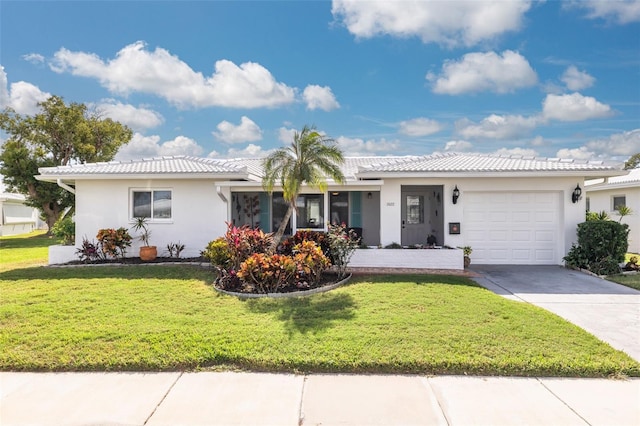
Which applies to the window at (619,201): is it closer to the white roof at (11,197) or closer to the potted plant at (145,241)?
the potted plant at (145,241)

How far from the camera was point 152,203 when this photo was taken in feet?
42.4

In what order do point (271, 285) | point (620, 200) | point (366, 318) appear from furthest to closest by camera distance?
point (620, 200), point (271, 285), point (366, 318)

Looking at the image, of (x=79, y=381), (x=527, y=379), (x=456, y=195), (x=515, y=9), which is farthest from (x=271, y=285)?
(x=515, y=9)

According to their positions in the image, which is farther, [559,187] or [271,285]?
[559,187]

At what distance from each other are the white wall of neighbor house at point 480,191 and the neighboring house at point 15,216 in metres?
33.2

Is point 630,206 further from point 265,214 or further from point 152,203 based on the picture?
point 152,203

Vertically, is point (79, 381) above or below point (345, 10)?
below

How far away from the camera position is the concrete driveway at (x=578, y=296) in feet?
19.6

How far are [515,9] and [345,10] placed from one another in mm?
5577

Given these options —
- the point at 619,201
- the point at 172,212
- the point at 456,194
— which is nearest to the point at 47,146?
the point at 172,212

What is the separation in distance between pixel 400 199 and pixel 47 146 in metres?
30.3

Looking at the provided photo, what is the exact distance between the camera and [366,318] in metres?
6.24

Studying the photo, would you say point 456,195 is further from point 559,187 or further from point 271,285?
point 271,285

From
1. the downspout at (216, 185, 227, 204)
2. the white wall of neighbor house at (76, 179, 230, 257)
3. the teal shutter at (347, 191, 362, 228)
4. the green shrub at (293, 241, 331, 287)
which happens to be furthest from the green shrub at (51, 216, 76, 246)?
→ the teal shutter at (347, 191, 362, 228)
